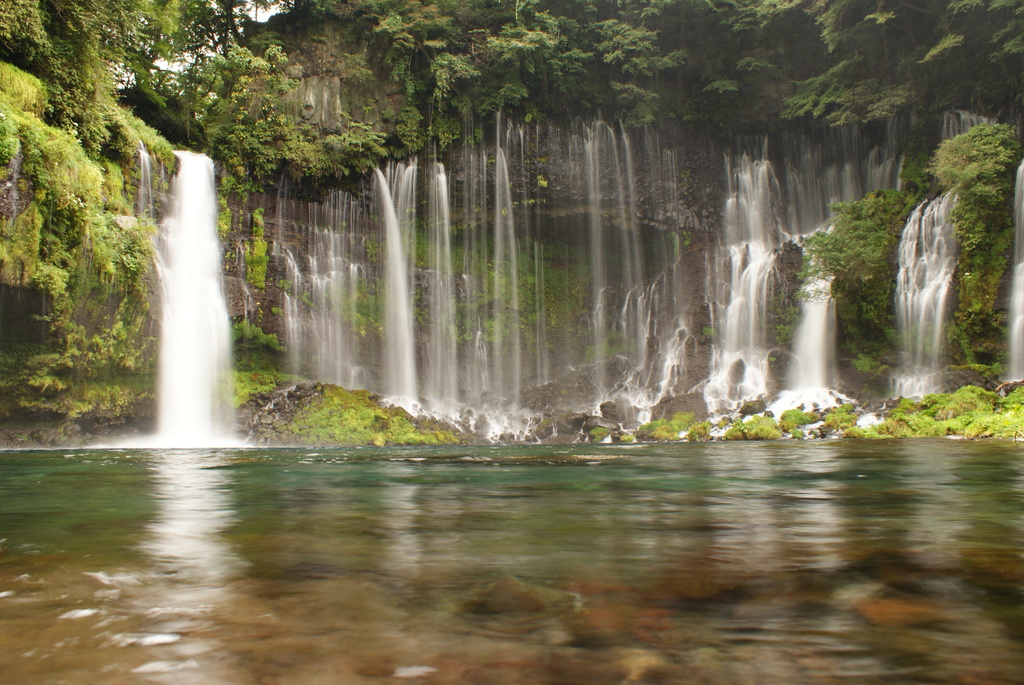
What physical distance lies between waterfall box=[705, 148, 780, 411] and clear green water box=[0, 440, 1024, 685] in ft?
61.9

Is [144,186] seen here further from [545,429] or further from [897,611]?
[897,611]

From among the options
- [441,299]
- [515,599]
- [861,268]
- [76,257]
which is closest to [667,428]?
[861,268]

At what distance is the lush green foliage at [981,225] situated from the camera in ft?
60.8

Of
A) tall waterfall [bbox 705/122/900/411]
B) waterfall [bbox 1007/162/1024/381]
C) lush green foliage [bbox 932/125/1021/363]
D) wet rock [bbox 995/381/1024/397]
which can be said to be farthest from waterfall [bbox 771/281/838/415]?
wet rock [bbox 995/381/1024/397]

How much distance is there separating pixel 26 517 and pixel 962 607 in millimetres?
4944

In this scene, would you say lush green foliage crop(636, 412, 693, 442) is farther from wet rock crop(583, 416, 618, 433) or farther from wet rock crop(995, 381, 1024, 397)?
wet rock crop(995, 381, 1024, 397)

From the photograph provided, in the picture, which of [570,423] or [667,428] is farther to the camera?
[570,423]

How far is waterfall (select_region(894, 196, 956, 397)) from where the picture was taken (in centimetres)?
1970

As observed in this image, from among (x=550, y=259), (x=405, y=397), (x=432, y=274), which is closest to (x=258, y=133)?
(x=432, y=274)

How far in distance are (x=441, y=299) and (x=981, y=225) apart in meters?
17.6

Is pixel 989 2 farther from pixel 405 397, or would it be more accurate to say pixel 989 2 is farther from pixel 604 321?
pixel 405 397

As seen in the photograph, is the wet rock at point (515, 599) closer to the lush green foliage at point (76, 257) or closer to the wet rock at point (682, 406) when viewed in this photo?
the lush green foliage at point (76, 257)

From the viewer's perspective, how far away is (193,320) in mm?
18969

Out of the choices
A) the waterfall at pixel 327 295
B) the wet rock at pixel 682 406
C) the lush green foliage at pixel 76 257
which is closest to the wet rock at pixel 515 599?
the lush green foliage at pixel 76 257
